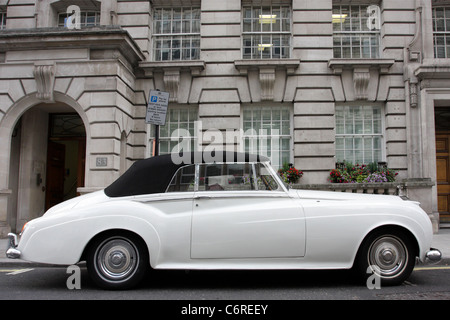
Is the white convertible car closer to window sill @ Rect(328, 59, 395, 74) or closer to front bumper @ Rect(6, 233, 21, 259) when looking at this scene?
front bumper @ Rect(6, 233, 21, 259)

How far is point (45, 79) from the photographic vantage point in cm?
930

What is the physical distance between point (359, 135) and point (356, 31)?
3.36 meters

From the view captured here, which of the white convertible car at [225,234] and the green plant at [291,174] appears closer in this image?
the white convertible car at [225,234]

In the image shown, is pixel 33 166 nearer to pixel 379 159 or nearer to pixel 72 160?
pixel 72 160

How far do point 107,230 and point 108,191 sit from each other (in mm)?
562

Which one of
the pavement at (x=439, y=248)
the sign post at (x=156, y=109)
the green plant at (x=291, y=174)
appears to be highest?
the sign post at (x=156, y=109)

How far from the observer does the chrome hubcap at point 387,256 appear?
4391 mm

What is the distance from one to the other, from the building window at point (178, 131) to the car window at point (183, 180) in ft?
21.2

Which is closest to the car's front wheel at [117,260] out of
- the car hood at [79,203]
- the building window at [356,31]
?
the car hood at [79,203]

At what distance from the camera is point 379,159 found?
10898mm

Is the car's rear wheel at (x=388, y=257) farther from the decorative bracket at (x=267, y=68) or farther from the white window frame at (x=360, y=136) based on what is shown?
the decorative bracket at (x=267, y=68)

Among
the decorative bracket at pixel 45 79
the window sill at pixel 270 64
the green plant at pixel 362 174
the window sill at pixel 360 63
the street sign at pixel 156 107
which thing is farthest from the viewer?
the window sill at pixel 270 64

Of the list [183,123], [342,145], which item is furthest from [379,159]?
[183,123]

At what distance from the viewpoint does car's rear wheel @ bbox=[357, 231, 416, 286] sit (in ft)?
14.4
